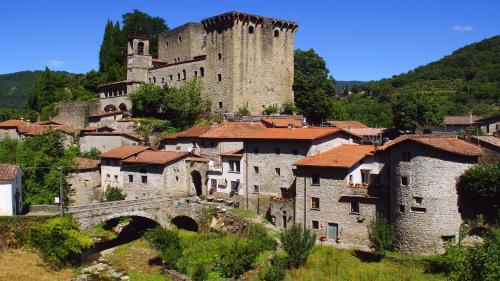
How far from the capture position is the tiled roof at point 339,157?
37469 millimetres

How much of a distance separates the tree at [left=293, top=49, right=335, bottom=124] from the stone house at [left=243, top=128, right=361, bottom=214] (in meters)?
17.2

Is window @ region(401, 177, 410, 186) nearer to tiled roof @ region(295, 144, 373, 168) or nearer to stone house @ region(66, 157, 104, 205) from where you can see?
tiled roof @ region(295, 144, 373, 168)

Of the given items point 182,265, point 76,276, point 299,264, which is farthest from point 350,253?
point 76,276

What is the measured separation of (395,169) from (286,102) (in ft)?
98.6

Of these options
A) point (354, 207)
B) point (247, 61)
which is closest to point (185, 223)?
point (354, 207)

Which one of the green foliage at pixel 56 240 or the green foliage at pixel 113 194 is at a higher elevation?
the green foliage at pixel 113 194

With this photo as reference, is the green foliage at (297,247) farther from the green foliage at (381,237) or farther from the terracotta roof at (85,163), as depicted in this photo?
the terracotta roof at (85,163)

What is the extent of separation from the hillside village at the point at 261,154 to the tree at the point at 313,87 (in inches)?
61.8

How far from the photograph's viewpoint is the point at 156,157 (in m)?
49.0

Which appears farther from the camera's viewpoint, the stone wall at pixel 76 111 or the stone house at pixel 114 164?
the stone wall at pixel 76 111

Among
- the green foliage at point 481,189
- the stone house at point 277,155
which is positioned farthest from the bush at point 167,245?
the green foliage at point 481,189

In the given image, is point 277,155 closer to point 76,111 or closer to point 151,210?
point 151,210

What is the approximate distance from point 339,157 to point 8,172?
26.1 m

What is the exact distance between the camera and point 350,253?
1389 inches
